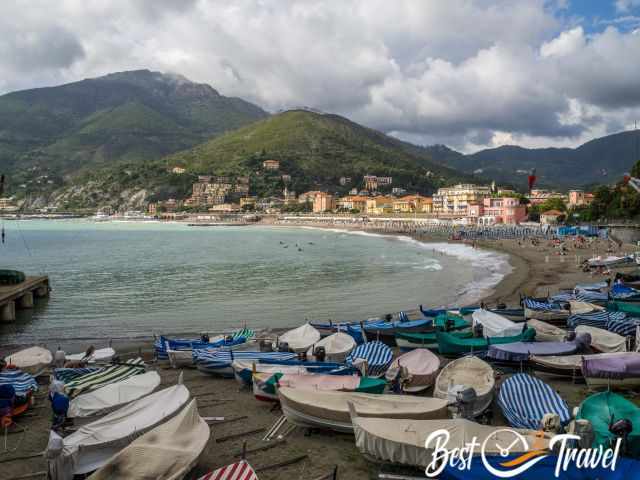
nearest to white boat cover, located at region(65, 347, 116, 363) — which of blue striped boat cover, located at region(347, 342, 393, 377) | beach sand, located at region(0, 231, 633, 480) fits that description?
beach sand, located at region(0, 231, 633, 480)

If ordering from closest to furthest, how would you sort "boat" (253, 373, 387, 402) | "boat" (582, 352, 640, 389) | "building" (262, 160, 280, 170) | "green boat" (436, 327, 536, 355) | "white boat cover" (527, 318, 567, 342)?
"boat" (253, 373, 387, 402) → "boat" (582, 352, 640, 389) → "green boat" (436, 327, 536, 355) → "white boat cover" (527, 318, 567, 342) → "building" (262, 160, 280, 170)

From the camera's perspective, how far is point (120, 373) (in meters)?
13.9

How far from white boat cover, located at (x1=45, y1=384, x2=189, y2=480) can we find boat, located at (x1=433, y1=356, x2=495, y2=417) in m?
5.66

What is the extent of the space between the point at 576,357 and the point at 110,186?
7990 inches

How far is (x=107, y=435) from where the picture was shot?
30.2 feet

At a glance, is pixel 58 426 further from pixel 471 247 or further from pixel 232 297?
pixel 471 247

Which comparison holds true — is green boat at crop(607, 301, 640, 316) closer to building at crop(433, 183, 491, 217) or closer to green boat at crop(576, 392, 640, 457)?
green boat at crop(576, 392, 640, 457)

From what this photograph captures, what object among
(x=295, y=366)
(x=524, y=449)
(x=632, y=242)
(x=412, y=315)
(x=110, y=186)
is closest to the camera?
(x=524, y=449)

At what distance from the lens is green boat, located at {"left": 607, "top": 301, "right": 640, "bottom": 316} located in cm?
2112

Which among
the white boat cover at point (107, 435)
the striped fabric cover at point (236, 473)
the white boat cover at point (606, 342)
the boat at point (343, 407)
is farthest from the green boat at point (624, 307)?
the striped fabric cover at point (236, 473)

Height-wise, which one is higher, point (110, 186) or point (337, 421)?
point (110, 186)

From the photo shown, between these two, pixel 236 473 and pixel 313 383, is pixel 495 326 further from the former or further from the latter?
pixel 236 473

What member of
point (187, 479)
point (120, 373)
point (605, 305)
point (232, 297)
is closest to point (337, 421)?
point (187, 479)

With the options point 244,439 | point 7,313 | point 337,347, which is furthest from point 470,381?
point 7,313
